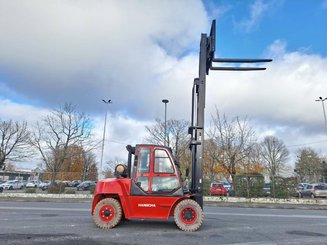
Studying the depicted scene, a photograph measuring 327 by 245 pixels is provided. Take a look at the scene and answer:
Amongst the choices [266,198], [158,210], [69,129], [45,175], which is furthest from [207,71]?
[69,129]

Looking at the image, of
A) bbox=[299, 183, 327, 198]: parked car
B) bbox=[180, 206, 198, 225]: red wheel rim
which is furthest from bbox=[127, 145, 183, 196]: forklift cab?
bbox=[299, 183, 327, 198]: parked car

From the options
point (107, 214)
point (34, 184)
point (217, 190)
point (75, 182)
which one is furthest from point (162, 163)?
point (34, 184)

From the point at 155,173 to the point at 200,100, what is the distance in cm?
282

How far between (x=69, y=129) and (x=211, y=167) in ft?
65.5

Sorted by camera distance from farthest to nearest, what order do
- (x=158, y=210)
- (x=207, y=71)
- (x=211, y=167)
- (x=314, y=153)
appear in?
(x=314, y=153), (x=211, y=167), (x=207, y=71), (x=158, y=210)

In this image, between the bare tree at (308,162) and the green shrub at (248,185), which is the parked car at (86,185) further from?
the bare tree at (308,162)

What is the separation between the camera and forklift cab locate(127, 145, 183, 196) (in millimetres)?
7934

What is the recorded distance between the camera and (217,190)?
25609mm

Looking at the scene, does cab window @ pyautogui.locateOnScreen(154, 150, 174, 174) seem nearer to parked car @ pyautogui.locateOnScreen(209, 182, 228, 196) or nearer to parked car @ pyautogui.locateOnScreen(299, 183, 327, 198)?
parked car @ pyautogui.locateOnScreen(209, 182, 228, 196)

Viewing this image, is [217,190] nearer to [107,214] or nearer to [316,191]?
[316,191]

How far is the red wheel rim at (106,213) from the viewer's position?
313 inches

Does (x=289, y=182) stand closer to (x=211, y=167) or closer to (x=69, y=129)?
(x=211, y=167)

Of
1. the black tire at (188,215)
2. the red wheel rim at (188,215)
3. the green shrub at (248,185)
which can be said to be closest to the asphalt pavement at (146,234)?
the black tire at (188,215)

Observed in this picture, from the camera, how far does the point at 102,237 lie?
679 cm
